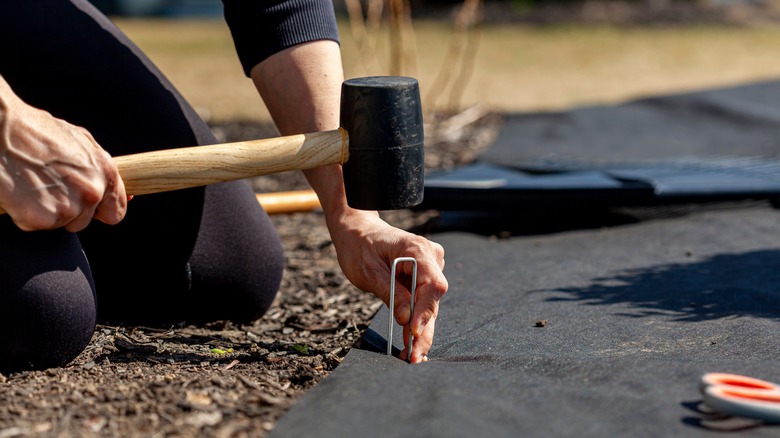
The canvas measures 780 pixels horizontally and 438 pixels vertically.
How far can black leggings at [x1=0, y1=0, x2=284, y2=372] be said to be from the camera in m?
2.47

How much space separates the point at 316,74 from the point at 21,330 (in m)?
0.94

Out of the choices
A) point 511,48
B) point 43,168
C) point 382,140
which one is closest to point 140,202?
point 43,168

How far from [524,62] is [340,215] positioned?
7502 mm

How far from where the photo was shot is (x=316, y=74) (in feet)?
7.66

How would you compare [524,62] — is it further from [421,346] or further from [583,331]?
[421,346]

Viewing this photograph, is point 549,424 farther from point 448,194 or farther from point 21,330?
point 448,194

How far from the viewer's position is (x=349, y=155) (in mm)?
2117

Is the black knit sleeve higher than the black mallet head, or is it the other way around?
the black knit sleeve

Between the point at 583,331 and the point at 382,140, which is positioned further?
the point at 583,331

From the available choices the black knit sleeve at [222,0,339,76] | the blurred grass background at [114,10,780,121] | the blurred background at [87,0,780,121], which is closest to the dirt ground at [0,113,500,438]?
the black knit sleeve at [222,0,339,76]

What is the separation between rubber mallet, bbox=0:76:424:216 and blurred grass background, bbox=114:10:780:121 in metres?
4.14

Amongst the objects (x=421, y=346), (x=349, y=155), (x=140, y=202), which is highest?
(x=349, y=155)

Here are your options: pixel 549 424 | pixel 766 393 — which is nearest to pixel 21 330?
pixel 549 424

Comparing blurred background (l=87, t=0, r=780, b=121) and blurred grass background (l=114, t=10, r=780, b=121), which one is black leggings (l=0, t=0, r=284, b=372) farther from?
blurred grass background (l=114, t=10, r=780, b=121)
